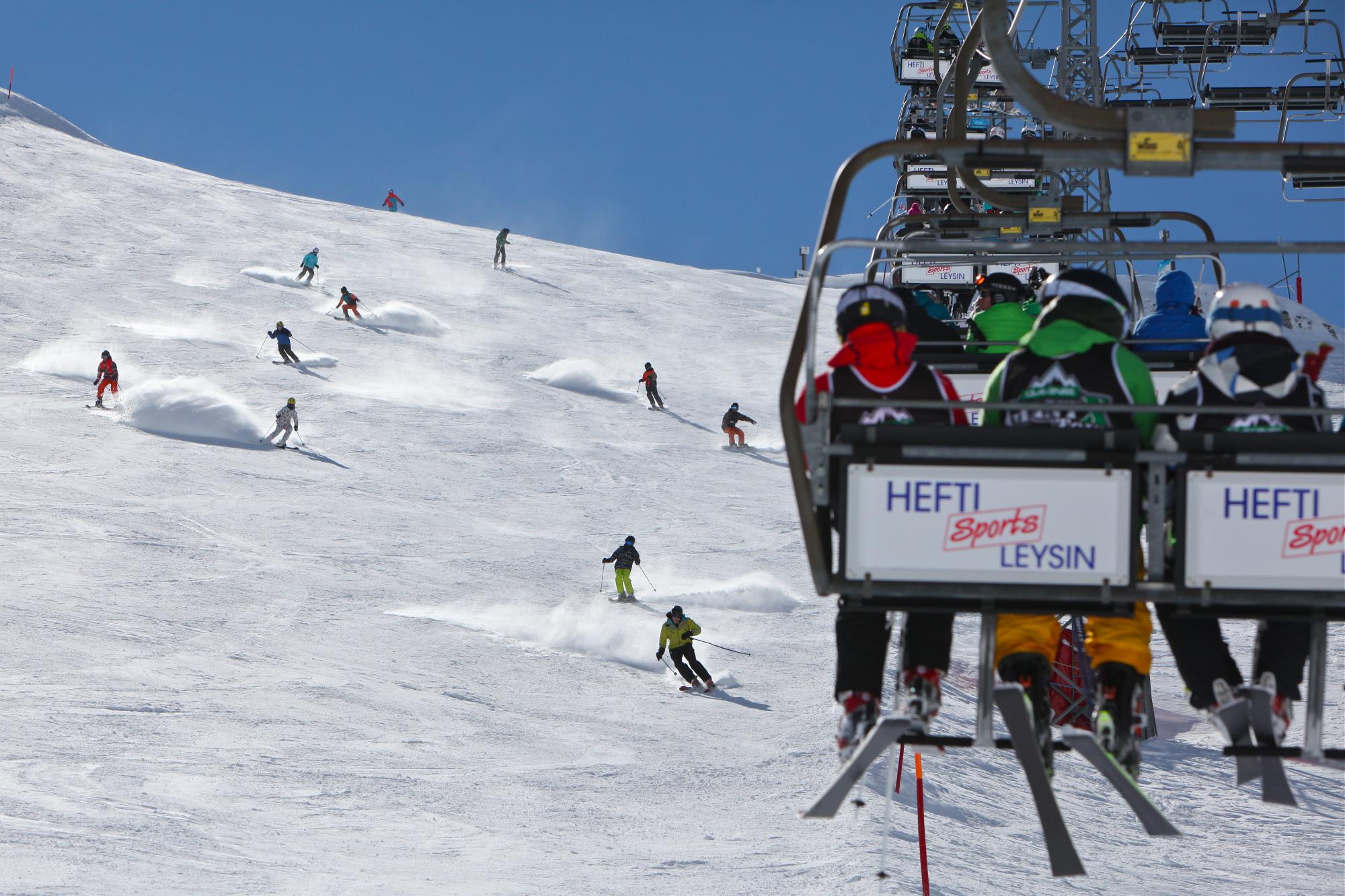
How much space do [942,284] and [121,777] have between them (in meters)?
11.4

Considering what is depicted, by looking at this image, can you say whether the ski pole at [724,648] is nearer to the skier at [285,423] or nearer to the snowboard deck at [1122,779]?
the skier at [285,423]

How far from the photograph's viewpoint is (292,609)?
60.1ft

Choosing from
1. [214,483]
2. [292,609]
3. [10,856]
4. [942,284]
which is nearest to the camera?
[10,856]

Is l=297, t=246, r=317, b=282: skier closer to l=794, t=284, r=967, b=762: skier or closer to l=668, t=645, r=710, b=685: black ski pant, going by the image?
l=668, t=645, r=710, b=685: black ski pant

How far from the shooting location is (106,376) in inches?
1071

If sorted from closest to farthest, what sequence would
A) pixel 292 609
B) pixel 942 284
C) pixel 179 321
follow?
pixel 292 609
pixel 942 284
pixel 179 321

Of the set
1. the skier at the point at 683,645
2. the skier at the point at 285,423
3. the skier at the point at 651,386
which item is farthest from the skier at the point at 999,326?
the skier at the point at 651,386

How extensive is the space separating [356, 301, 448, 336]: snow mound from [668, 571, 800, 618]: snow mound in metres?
17.6

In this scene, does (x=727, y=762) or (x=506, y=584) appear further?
(x=506, y=584)

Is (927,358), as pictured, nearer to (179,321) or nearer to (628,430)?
(628,430)

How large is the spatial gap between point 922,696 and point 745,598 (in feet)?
52.8

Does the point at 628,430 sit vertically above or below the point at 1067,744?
above

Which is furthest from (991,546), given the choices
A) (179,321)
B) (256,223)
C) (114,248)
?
(256,223)

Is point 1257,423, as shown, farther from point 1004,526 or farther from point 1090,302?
point 1004,526
